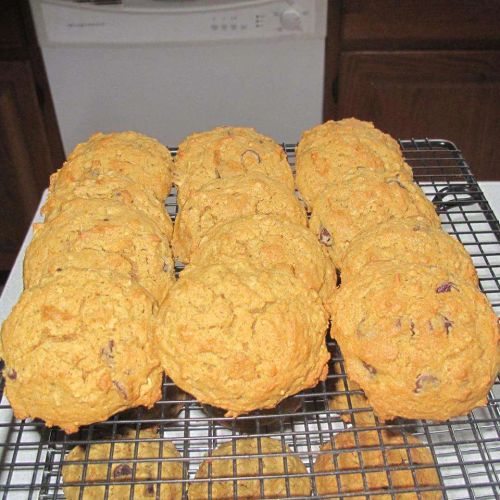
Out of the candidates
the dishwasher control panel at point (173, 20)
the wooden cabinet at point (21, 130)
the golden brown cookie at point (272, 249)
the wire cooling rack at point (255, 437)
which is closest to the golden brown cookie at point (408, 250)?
the golden brown cookie at point (272, 249)

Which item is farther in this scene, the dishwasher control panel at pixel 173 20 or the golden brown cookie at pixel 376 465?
the dishwasher control panel at pixel 173 20

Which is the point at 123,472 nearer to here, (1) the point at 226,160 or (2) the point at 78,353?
(2) the point at 78,353

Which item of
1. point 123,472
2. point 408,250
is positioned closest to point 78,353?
point 123,472

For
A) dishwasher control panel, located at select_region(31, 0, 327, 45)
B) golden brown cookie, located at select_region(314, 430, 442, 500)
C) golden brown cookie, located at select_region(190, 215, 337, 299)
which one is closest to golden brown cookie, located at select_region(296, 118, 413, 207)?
golden brown cookie, located at select_region(190, 215, 337, 299)

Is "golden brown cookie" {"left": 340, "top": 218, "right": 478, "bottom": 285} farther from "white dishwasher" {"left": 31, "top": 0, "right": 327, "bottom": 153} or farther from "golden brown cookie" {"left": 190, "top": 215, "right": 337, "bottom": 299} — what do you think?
"white dishwasher" {"left": 31, "top": 0, "right": 327, "bottom": 153}

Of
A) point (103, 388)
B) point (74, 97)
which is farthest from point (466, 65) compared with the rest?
point (103, 388)

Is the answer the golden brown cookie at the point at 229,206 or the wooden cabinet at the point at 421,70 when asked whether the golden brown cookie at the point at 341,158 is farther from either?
the wooden cabinet at the point at 421,70

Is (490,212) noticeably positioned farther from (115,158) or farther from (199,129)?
(199,129)
